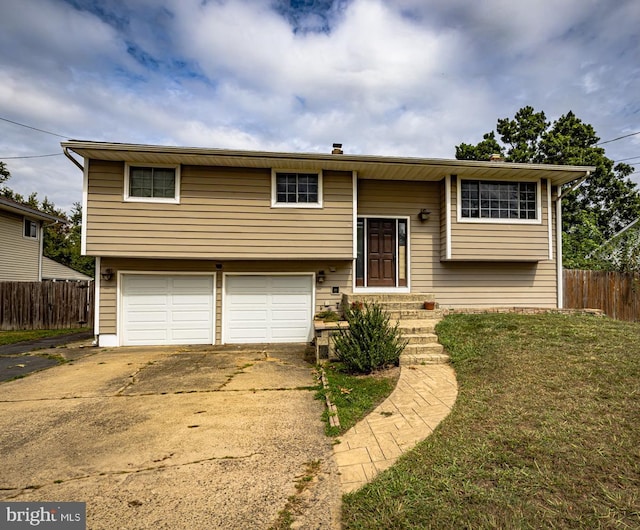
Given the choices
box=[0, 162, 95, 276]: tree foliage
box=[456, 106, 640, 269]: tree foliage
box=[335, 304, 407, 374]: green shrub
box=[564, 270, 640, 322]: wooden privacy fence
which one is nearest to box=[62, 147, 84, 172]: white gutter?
box=[335, 304, 407, 374]: green shrub

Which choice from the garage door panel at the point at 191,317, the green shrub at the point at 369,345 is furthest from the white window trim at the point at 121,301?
the green shrub at the point at 369,345

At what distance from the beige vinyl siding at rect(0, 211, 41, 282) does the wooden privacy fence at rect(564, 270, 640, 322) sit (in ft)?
65.2

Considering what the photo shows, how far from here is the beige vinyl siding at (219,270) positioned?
7555mm

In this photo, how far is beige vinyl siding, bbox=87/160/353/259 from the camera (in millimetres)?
7047

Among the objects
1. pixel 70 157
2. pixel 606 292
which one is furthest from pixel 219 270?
pixel 606 292

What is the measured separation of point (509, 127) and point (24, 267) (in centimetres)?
2647

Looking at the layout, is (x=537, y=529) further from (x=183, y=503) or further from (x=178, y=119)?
(x=178, y=119)

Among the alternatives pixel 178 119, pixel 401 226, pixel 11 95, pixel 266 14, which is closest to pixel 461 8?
pixel 266 14

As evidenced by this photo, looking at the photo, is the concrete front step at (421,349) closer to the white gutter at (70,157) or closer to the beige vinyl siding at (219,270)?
the beige vinyl siding at (219,270)

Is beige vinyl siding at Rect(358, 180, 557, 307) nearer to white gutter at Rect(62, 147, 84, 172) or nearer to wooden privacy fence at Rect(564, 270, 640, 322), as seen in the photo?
wooden privacy fence at Rect(564, 270, 640, 322)

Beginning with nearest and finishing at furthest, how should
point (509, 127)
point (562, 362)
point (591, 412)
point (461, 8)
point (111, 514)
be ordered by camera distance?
point (111, 514)
point (591, 412)
point (562, 362)
point (461, 8)
point (509, 127)

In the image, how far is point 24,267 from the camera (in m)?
13.8

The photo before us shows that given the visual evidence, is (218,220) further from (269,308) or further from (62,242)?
(62,242)

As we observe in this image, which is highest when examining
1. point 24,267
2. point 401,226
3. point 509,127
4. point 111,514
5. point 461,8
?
point 509,127
